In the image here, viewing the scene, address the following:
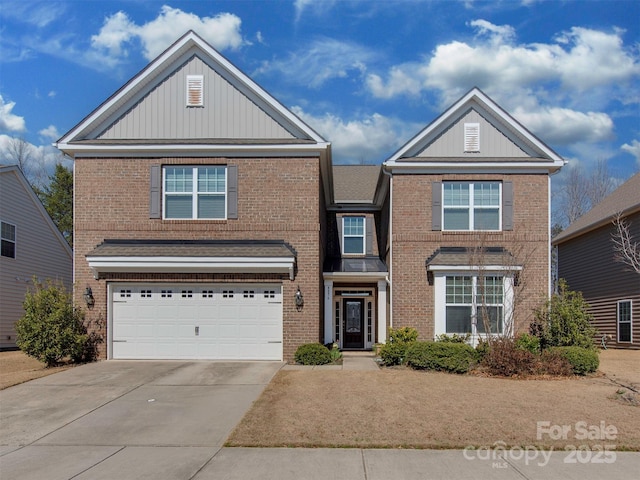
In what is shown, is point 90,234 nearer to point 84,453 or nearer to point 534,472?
point 84,453

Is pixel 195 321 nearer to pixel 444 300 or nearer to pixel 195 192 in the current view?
pixel 195 192

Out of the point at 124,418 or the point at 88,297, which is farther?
the point at 88,297

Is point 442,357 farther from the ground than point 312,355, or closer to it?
farther from the ground

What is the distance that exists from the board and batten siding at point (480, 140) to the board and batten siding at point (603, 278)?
6.73 metres

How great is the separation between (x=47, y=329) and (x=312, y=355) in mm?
6865

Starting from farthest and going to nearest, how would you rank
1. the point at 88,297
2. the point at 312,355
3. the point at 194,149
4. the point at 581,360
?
the point at 194,149, the point at 88,297, the point at 312,355, the point at 581,360

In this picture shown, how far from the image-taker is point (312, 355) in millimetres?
15312

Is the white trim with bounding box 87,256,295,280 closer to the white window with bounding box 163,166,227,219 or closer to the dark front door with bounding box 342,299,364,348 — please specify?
the white window with bounding box 163,166,227,219

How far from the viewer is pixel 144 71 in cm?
1639

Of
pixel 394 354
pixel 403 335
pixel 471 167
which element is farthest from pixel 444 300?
pixel 471 167

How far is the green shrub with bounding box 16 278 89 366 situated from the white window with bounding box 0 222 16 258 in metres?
8.41

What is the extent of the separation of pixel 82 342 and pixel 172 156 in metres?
5.64

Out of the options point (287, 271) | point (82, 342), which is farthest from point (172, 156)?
point (82, 342)

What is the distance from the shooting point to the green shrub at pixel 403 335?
646 inches
